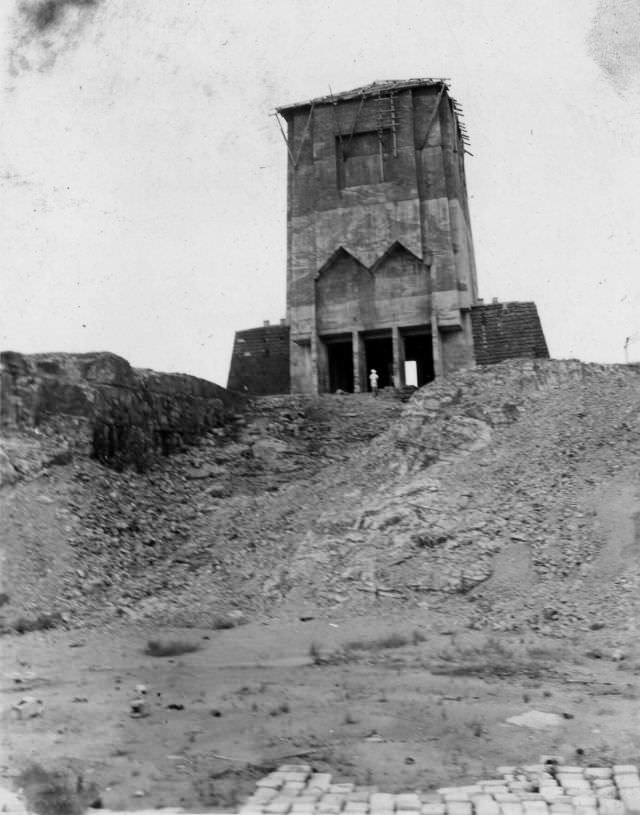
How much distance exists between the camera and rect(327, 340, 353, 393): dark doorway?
3303cm

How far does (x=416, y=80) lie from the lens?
3278 cm

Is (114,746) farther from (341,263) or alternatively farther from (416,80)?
(416,80)

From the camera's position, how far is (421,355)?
3525cm

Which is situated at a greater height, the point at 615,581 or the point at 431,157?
the point at 431,157

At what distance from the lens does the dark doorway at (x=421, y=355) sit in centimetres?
3338

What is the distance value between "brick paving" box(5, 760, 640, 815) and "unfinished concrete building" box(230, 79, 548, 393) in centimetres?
2235

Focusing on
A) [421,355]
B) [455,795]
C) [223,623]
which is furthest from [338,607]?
[421,355]

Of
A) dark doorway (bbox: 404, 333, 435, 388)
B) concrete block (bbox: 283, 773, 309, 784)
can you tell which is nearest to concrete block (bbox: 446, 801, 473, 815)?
concrete block (bbox: 283, 773, 309, 784)

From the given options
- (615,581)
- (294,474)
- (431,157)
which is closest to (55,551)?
(294,474)

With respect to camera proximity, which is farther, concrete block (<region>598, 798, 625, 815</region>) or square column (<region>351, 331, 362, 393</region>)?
square column (<region>351, 331, 362, 393</region>)

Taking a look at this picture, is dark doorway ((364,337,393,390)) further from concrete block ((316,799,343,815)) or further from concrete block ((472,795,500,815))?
concrete block ((316,799,343,815))

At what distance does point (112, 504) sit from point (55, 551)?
270 centimetres

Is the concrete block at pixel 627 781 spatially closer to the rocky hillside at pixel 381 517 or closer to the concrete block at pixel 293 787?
the concrete block at pixel 293 787

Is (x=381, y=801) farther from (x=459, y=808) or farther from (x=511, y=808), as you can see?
(x=511, y=808)
